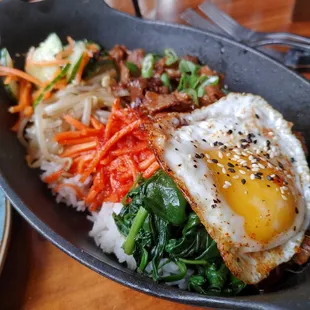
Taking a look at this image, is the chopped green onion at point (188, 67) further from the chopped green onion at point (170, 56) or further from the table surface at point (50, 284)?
the table surface at point (50, 284)

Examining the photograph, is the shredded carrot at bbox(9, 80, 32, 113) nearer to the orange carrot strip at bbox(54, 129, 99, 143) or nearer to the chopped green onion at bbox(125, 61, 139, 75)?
the orange carrot strip at bbox(54, 129, 99, 143)

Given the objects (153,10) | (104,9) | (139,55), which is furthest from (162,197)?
(153,10)

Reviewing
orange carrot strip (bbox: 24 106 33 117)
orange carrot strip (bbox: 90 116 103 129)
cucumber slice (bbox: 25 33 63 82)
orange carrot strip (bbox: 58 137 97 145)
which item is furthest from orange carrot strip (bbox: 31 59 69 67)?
orange carrot strip (bbox: 58 137 97 145)

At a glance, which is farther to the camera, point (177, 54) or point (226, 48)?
point (177, 54)

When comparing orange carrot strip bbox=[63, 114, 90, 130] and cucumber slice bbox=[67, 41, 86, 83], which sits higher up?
cucumber slice bbox=[67, 41, 86, 83]

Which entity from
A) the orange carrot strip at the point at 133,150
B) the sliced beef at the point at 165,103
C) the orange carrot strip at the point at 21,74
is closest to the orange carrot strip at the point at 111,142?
the orange carrot strip at the point at 133,150

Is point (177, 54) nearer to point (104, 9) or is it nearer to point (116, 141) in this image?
point (104, 9)
